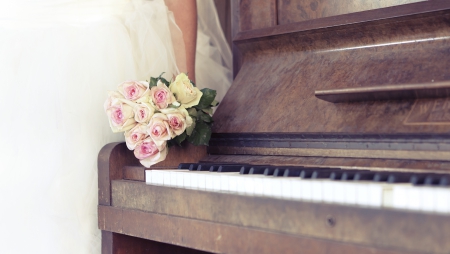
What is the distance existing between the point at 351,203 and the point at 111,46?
38.8 inches

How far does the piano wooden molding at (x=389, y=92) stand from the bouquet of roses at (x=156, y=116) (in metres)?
0.43

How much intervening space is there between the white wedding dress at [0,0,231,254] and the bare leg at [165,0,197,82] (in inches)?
7.1

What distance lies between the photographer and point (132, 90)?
58.9 inches

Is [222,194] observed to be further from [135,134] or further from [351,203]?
[135,134]

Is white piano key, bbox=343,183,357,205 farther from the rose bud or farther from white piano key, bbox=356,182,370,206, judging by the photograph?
the rose bud

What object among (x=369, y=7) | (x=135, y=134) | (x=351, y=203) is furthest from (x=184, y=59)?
(x=351, y=203)

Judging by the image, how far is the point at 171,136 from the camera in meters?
1.48

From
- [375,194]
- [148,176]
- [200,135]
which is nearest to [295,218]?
[375,194]

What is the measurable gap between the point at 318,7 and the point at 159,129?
2.10 feet

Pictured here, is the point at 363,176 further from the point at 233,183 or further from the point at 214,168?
the point at 214,168

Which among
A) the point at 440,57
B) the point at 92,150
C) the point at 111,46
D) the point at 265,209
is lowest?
the point at 265,209

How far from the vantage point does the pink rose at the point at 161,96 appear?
1.51m

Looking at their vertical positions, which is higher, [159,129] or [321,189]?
[159,129]

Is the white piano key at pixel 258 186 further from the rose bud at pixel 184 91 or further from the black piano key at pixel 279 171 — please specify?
the rose bud at pixel 184 91
